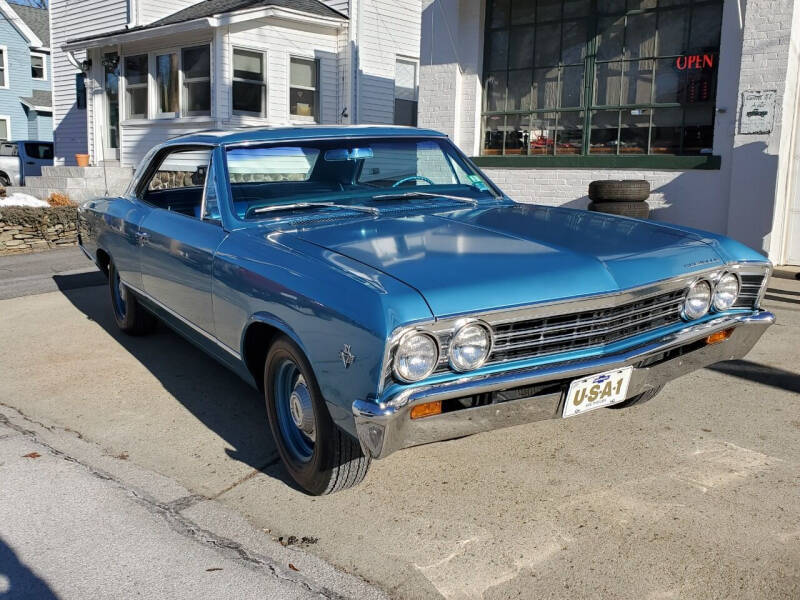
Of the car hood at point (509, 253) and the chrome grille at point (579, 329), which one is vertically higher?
the car hood at point (509, 253)

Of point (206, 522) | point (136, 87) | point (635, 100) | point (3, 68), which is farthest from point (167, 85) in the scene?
point (3, 68)

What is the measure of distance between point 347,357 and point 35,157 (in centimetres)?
2302

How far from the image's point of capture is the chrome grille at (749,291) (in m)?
3.65

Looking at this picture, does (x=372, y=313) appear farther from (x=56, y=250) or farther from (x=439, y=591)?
(x=56, y=250)

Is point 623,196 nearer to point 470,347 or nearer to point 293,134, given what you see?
point 293,134

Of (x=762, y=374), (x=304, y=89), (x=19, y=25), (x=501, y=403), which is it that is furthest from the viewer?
(x=19, y=25)

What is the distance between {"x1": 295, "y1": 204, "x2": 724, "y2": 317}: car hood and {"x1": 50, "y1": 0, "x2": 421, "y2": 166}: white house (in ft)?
40.8

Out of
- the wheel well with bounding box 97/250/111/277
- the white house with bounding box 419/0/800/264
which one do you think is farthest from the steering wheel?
the white house with bounding box 419/0/800/264

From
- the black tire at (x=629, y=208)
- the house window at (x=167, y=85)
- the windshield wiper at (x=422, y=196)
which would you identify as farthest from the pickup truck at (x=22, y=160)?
the windshield wiper at (x=422, y=196)

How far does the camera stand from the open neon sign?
9000mm

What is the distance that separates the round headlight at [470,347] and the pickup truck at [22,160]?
22.8 meters

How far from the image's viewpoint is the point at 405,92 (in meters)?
17.7

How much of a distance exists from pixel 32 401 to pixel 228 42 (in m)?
12.0

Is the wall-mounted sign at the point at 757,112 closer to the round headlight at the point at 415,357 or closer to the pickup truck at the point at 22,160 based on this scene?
the round headlight at the point at 415,357
